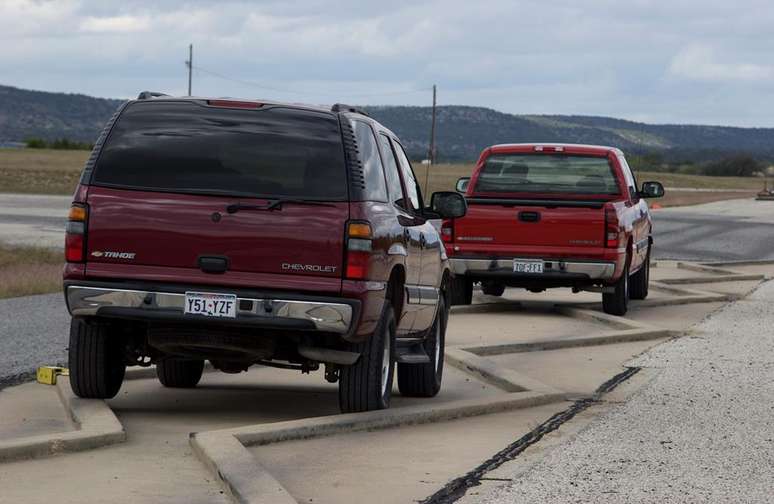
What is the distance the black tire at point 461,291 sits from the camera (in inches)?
727

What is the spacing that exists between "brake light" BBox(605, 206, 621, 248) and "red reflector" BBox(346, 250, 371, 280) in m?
8.40

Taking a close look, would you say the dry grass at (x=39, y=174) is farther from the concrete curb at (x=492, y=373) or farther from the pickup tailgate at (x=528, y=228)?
the concrete curb at (x=492, y=373)

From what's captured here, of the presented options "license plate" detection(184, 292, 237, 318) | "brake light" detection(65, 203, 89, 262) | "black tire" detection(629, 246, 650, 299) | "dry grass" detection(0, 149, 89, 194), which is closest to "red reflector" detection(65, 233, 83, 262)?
"brake light" detection(65, 203, 89, 262)

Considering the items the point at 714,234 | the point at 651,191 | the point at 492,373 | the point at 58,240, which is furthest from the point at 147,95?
the point at 714,234

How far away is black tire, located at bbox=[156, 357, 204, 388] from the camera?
11375mm

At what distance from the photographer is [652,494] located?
7602mm

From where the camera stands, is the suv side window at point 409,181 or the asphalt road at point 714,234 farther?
the asphalt road at point 714,234

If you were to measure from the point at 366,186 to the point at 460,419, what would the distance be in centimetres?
167

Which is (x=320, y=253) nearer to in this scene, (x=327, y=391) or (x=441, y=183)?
(x=327, y=391)

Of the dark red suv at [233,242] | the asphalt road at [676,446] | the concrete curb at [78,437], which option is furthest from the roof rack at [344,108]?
the asphalt road at [676,446]

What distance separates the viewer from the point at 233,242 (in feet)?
30.1

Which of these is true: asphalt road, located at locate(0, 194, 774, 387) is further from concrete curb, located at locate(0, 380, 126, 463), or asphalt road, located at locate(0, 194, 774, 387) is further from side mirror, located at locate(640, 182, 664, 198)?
side mirror, located at locate(640, 182, 664, 198)

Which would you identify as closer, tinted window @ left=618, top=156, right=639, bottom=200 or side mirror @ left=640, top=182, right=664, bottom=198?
tinted window @ left=618, top=156, right=639, bottom=200

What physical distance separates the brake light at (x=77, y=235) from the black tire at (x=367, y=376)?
1.69 m
